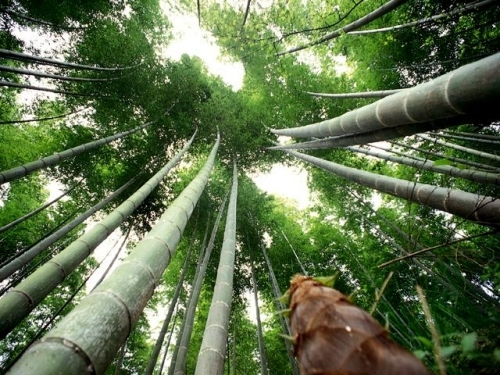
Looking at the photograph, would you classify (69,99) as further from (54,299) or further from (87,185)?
(54,299)

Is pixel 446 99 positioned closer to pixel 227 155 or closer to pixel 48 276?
pixel 48 276

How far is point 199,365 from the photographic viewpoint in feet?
7.08

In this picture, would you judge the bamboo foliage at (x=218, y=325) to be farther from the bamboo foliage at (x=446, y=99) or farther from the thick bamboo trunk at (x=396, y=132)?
the bamboo foliage at (x=446, y=99)

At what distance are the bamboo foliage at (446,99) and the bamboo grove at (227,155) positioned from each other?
Result: 0.28 ft

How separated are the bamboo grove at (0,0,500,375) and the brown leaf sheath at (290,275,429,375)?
5.09ft

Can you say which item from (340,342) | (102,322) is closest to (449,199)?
(340,342)

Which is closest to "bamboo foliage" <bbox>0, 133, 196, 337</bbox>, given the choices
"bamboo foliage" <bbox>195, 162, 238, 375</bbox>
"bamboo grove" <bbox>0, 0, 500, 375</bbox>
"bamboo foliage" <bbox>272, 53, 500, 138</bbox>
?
"bamboo grove" <bbox>0, 0, 500, 375</bbox>

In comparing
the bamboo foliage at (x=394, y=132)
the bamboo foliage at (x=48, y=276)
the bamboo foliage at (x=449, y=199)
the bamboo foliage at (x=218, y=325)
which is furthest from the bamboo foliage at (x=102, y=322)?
the bamboo foliage at (x=48, y=276)

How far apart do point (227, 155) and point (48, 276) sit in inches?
277

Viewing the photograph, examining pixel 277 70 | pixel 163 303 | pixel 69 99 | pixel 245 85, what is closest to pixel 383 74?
pixel 277 70

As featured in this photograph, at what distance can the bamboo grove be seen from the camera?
133 inches

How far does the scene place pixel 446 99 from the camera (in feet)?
4.30

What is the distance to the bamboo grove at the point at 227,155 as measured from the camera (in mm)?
3391

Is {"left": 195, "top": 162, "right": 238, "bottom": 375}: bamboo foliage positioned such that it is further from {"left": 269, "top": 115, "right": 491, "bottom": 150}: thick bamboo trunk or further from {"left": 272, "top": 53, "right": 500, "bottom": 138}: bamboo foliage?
{"left": 272, "top": 53, "right": 500, "bottom": 138}: bamboo foliage
